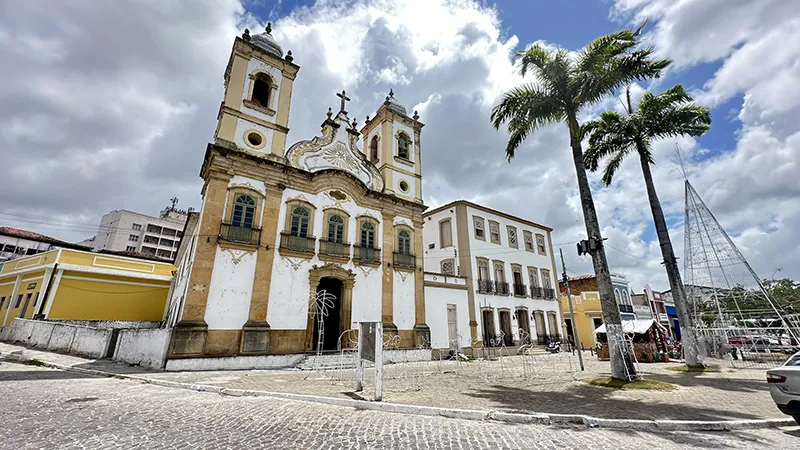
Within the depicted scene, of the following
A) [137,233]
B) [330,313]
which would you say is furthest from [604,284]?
[137,233]

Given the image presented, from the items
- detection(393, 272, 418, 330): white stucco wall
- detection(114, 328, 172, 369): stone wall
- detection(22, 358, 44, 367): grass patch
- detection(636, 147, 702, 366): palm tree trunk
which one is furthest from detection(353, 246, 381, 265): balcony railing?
detection(636, 147, 702, 366): palm tree trunk

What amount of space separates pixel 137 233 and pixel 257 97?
2127 inches

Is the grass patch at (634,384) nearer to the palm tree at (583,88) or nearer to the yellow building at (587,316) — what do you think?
the palm tree at (583,88)

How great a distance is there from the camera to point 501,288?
74.4 feet

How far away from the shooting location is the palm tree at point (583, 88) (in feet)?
34.9

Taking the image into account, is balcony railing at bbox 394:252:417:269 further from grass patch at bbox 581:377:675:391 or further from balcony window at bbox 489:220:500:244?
grass patch at bbox 581:377:675:391

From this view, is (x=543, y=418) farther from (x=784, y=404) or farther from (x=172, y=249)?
(x=172, y=249)

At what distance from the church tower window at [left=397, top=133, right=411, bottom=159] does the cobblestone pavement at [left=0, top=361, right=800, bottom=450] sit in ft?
57.4

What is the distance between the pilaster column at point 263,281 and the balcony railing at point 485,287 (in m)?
12.7

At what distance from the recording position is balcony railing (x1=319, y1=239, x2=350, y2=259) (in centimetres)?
1627

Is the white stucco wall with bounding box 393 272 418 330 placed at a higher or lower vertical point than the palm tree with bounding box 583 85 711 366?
lower

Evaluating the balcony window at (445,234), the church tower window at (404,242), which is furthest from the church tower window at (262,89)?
the balcony window at (445,234)

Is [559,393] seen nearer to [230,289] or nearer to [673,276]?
[673,276]

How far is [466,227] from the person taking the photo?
22.3 m
